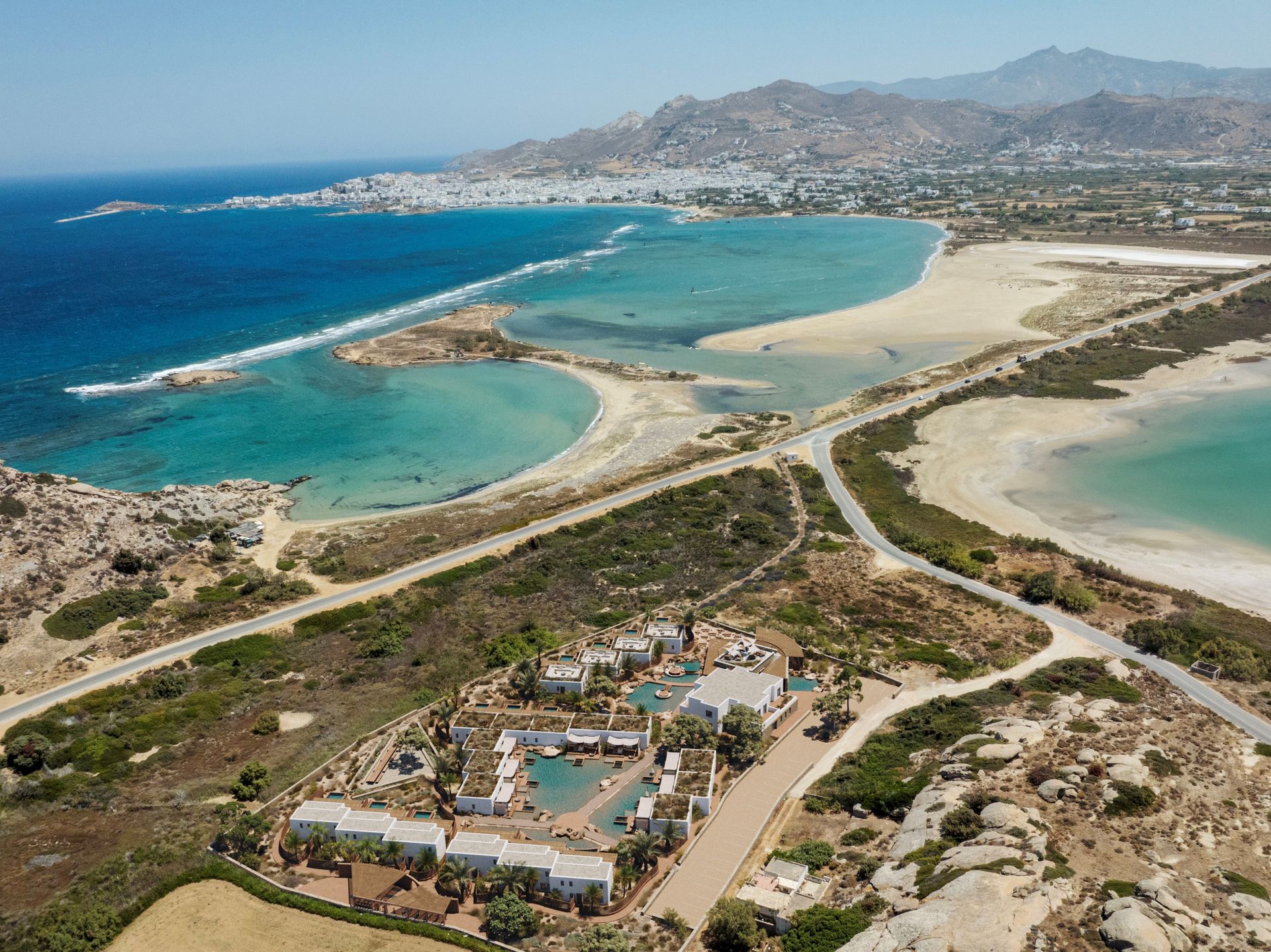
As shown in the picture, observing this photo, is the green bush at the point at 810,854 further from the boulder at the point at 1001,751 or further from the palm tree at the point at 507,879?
the palm tree at the point at 507,879

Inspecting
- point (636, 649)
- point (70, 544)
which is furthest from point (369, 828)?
point (70, 544)

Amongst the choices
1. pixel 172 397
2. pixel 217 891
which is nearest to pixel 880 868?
pixel 217 891

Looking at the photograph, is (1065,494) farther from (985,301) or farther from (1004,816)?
(985,301)

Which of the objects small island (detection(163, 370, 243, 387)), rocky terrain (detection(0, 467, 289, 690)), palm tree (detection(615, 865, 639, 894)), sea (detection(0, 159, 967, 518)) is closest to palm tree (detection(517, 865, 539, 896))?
palm tree (detection(615, 865, 639, 894))

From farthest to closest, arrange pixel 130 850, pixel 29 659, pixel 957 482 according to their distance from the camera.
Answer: pixel 957 482
pixel 29 659
pixel 130 850

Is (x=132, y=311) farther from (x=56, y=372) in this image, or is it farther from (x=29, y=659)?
(x=29, y=659)

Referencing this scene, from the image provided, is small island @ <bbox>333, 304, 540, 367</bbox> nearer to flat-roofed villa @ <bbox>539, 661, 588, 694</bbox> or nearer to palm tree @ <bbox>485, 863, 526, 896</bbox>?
flat-roofed villa @ <bbox>539, 661, 588, 694</bbox>
